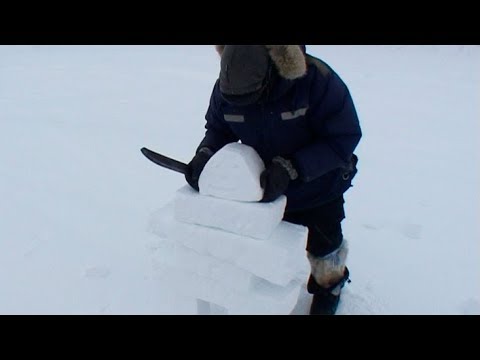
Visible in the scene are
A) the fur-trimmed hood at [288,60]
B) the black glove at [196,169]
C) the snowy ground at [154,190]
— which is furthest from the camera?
the snowy ground at [154,190]

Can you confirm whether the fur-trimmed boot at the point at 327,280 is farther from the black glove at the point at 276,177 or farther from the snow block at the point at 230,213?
the black glove at the point at 276,177

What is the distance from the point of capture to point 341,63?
754 cm

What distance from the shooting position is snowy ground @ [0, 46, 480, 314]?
6.78 feet

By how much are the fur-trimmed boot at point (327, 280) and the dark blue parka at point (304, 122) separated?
41 centimetres

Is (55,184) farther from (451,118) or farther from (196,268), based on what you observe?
(451,118)

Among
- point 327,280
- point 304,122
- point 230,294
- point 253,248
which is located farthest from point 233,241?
point 327,280

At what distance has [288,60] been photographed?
1346 mm

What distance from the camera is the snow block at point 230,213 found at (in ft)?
4.73

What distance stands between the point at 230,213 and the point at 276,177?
8.0 inches

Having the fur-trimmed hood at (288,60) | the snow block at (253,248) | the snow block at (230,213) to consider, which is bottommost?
the snow block at (253,248)

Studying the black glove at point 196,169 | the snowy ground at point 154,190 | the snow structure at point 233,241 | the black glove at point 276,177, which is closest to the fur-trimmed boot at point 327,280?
the snowy ground at point 154,190

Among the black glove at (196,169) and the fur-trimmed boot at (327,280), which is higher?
the black glove at (196,169)

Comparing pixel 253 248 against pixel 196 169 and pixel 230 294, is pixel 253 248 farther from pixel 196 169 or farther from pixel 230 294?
pixel 196 169
